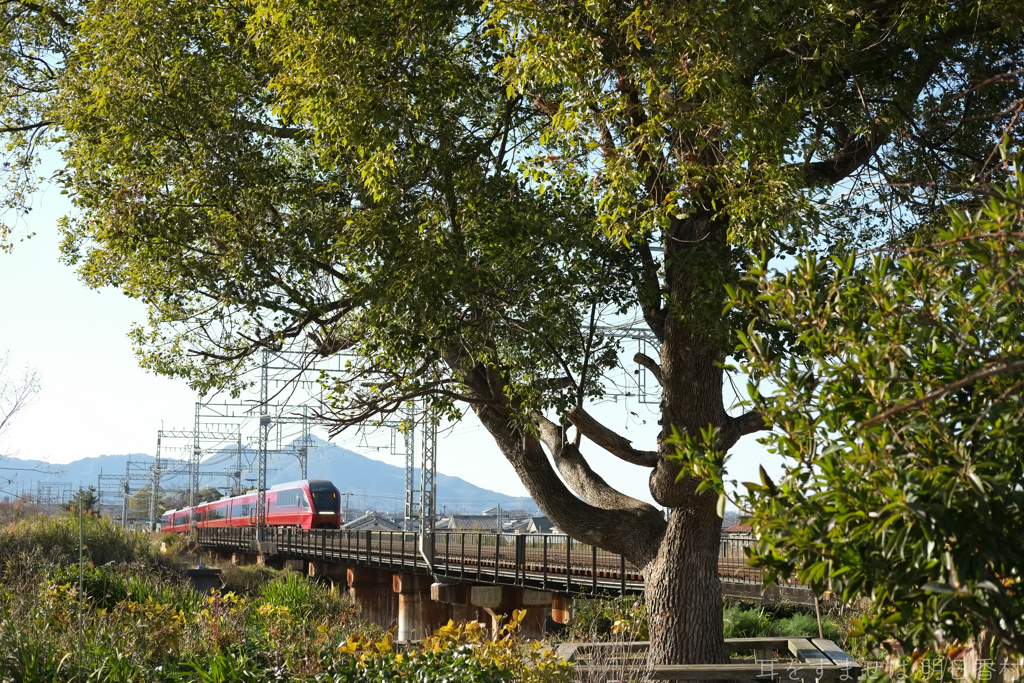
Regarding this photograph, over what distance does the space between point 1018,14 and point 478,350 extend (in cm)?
517

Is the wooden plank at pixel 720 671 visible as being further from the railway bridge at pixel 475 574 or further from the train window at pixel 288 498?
the train window at pixel 288 498

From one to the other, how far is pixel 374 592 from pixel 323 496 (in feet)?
35.3

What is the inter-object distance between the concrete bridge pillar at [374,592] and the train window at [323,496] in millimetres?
10300

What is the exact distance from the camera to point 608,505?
9.64 metres

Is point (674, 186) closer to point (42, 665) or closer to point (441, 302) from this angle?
point (441, 302)

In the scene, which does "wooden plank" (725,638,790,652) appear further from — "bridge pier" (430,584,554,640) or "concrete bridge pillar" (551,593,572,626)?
"bridge pier" (430,584,554,640)

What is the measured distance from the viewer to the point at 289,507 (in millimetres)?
44000

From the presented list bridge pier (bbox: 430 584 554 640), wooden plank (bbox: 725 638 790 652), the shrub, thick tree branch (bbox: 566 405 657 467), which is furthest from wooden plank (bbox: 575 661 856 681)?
bridge pier (bbox: 430 584 554 640)

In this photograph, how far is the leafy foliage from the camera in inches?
95.0

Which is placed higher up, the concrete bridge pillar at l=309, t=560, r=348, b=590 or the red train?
the red train

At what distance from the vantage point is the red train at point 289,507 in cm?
4112

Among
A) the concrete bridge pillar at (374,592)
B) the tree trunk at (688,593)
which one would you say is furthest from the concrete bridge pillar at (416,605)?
the tree trunk at (688,593)

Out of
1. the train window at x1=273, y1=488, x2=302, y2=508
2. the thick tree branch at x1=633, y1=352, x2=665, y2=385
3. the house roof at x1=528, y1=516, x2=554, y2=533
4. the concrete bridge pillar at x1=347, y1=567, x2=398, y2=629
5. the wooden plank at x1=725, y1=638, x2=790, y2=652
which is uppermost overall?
the thick tree branch at x1=633, y1=352, x2=665, y2=385

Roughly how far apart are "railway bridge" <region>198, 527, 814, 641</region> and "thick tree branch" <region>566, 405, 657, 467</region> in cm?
284
